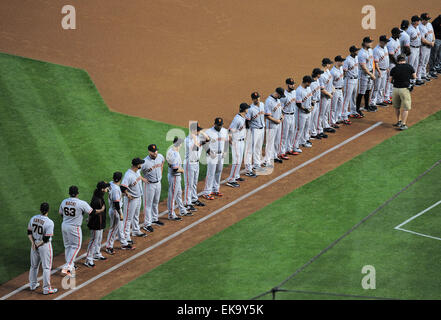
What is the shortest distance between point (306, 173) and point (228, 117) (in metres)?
3.38

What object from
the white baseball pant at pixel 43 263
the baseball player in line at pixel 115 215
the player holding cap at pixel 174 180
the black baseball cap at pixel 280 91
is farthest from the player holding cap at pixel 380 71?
the white baseball pant at pixel 43 263

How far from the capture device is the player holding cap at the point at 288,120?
15953 mm

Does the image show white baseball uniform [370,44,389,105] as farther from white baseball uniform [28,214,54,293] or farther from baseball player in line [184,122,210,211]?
white baseball uniform [28,214,54,293]

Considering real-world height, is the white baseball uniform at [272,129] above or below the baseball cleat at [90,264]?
above

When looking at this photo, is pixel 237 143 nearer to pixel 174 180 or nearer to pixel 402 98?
pixel 174 180

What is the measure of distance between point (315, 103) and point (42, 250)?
24.1ft

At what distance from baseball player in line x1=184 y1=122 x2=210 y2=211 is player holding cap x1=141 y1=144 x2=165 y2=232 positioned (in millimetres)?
762

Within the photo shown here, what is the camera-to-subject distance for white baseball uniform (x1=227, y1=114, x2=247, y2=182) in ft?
49.7

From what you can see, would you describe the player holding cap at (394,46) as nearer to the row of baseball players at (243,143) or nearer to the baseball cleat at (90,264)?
the row of baseball players at (243,143)

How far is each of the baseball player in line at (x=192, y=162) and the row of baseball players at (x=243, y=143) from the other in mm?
20

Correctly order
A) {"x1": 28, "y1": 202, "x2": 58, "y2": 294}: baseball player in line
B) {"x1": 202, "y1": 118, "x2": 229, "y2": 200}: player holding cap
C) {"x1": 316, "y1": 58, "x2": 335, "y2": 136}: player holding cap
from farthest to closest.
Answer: {"x1": 316, "y1": 58, "x2": 335, "y2": 136}: player holding cap, {"x1": 202, "y1": 118, "x2": 229, "y2": 200}: player holding cap, {"x1": 28, "y1": 202, "x2": 58, "y2": 294}: baseball player in line

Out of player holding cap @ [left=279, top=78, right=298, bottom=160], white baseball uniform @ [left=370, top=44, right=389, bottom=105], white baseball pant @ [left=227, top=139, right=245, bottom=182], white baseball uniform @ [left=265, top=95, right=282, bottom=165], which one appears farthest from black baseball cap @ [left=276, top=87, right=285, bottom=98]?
white baseball uniform @ [left=370, top=44, right=389, bottom=105]
